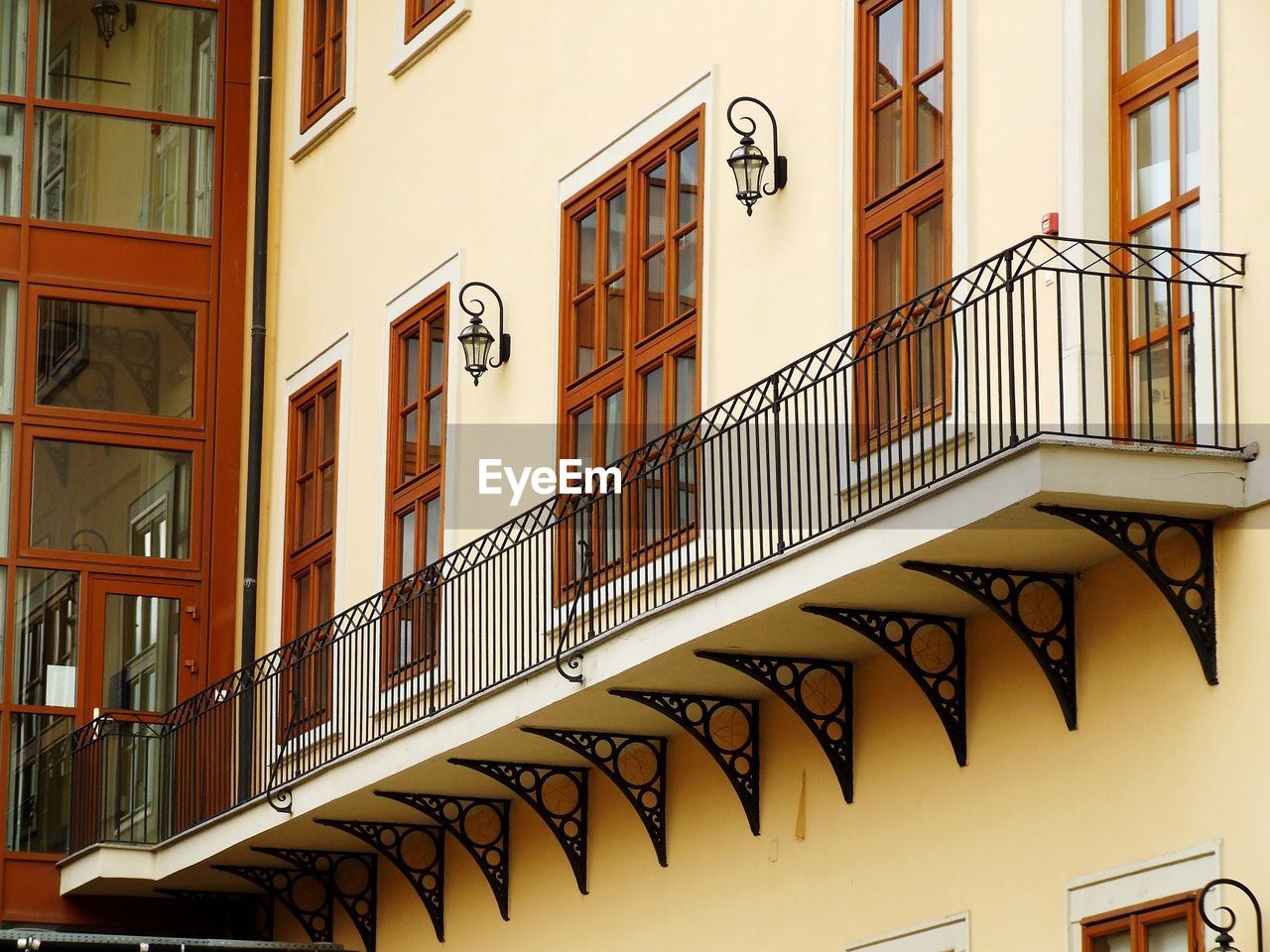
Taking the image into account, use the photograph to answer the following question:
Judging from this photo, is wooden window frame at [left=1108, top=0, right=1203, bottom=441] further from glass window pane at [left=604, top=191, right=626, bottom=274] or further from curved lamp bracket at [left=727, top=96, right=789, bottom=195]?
glass window pane at [left=604, top=191, right=626, bottom=274]

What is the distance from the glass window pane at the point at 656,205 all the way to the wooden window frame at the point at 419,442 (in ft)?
8.25

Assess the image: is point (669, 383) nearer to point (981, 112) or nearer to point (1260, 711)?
point (981, 112)

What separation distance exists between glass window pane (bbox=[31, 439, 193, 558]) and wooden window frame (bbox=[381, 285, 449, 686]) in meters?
2.99

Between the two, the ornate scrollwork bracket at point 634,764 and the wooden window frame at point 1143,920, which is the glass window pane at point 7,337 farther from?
the wooden window frame at point 1143,920

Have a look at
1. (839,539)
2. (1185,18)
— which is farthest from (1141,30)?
(839,539)

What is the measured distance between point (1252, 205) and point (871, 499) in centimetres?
208

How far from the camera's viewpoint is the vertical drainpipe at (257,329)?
19.4 meters

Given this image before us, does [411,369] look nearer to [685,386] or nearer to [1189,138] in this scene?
[685,386]

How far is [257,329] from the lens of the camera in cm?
2003

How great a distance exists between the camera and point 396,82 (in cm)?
1842

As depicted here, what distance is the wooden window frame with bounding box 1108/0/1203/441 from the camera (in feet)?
34.4

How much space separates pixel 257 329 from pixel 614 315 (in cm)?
566

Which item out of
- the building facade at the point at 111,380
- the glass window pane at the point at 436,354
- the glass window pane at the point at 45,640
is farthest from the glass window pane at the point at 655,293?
the glass window pane at the point at 45,640

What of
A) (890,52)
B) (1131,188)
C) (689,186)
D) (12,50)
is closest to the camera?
(1131,188)
